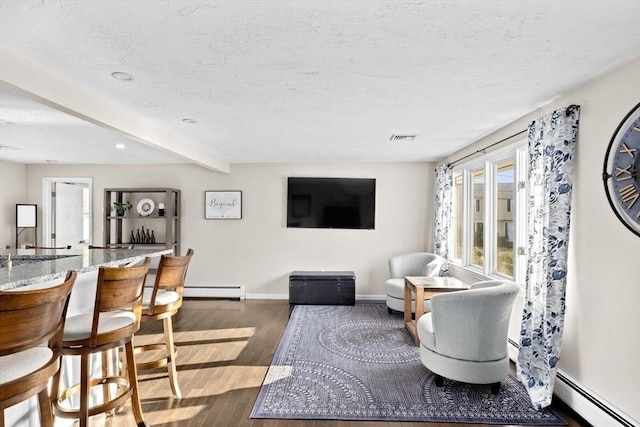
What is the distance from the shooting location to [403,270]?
18.7ft

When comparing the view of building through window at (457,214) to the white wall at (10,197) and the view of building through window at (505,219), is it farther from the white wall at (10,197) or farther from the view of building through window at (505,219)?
the white wall at (10,197)

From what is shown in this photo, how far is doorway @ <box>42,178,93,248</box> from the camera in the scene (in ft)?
21.5

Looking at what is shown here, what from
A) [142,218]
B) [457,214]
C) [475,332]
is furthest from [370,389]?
[142,218]

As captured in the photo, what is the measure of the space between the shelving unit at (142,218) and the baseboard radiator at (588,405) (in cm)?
544

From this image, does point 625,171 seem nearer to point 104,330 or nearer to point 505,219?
point 505,219

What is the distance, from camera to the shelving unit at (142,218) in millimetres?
6082

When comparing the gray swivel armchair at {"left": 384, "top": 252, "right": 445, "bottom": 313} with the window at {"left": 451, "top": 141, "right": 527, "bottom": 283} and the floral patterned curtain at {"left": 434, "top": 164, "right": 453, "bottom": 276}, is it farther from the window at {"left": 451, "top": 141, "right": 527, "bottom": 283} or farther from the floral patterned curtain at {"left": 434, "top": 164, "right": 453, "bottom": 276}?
the window at {"left": 451, "top": 141, "right": 527, "bottom": 283}

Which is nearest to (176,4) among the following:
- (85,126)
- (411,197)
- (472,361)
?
(85,126)

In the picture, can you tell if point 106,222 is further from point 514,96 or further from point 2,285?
point 514,96

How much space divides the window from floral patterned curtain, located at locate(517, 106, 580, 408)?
0.77 metres

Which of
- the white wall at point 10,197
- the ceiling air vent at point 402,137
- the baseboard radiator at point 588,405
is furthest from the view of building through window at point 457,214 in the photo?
the white wall at point 10,197

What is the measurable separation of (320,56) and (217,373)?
112 inches

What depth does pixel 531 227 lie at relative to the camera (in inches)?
119

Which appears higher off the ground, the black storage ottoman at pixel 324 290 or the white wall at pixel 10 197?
the white wall at pixel 10 197
